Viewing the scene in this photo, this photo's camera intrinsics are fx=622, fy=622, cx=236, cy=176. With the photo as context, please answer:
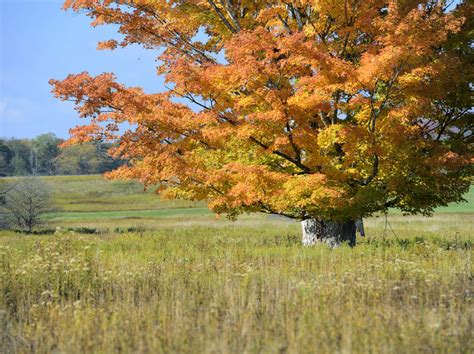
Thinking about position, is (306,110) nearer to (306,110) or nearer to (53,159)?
(306,110)

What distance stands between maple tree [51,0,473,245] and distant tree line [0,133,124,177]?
13480 cm

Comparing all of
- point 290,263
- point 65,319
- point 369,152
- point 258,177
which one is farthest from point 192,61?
point 65,319

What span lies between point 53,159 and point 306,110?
148 metres

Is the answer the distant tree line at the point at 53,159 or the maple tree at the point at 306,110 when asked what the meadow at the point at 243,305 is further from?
the distant tree line at the point at 53,159

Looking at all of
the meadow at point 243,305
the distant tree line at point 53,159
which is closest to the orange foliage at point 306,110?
the meadow at point 243,305

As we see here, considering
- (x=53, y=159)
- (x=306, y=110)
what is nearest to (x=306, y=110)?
(x=306, y=110)

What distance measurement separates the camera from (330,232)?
17969 millimetres

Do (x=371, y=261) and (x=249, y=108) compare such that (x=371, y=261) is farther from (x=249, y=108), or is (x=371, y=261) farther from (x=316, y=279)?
(x=249, y=108)

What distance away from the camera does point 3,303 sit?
31.2 ft

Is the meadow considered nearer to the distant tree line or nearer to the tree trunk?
the tree trunk

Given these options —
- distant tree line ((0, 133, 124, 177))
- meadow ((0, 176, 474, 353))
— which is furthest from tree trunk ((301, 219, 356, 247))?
distant tree line ((0, 133, 124, 177))

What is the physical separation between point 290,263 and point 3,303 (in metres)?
5.45

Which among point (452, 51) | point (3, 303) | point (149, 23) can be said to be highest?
point (149, 23)

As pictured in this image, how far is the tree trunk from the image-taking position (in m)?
17.9
